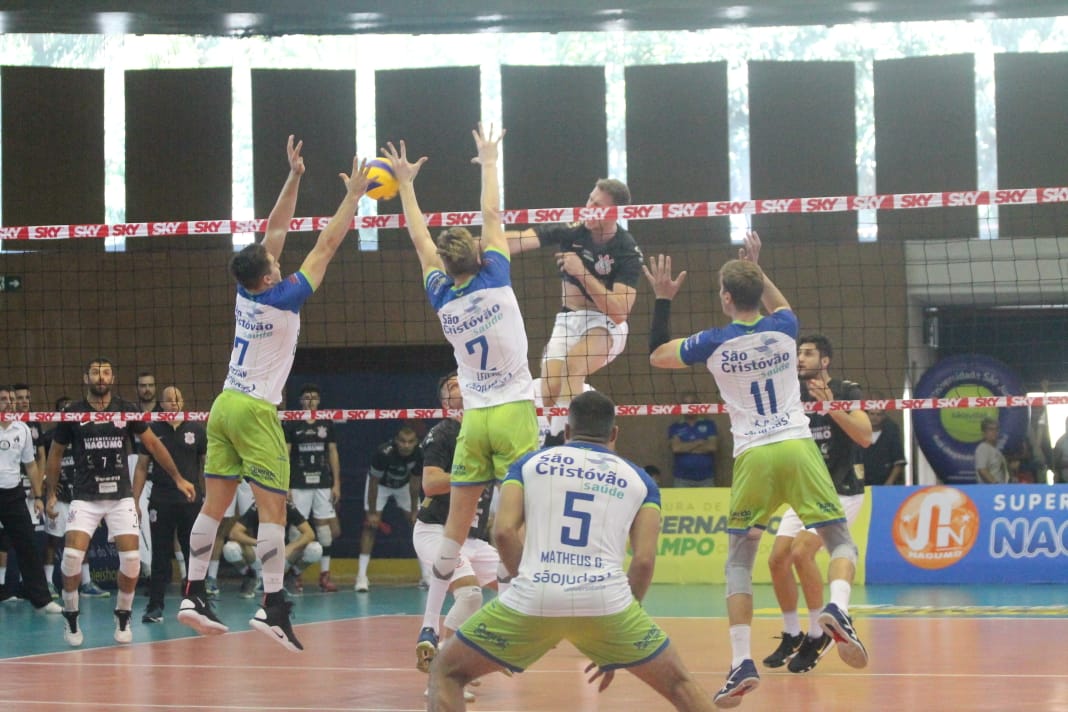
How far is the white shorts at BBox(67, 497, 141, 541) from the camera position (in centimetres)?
1065

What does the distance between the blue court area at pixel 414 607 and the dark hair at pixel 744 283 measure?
391 cm

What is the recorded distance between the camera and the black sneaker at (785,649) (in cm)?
818

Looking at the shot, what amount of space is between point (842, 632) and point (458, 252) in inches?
106

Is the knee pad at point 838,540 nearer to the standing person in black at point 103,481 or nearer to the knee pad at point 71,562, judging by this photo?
the standing person in black at point 103,481

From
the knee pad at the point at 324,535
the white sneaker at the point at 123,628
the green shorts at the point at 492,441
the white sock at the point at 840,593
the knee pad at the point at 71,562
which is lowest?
the white sneaker at the point at 123,628

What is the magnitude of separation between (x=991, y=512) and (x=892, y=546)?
3.64 feet

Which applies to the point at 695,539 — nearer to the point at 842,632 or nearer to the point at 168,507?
the point at 168,507

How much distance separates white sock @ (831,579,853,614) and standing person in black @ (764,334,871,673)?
0.04ft

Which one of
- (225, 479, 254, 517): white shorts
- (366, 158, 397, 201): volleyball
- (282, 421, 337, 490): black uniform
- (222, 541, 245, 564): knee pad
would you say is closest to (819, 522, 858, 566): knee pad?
(366, 158, 397, 201): volleyball

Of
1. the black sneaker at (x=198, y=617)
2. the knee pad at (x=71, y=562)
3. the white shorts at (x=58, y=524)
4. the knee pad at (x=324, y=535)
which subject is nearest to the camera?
the black sneaker at (x=198, y=617)

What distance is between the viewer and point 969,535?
48.6 feet

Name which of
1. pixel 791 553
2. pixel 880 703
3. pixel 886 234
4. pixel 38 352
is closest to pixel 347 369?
pixel 38 352

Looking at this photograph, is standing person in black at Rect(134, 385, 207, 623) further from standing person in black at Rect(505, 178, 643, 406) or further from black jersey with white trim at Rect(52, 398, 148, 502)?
standing person in black at Rect(505, 178, 643, 406)

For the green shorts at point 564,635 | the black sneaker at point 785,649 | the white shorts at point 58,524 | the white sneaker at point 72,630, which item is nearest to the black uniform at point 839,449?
the black sneaker at point 785,649
